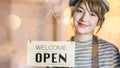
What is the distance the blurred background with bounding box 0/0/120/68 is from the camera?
93cm

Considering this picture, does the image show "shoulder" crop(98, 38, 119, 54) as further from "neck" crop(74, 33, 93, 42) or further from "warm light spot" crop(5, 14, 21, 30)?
"warm light spot" crop(5, 14, 21, 30)

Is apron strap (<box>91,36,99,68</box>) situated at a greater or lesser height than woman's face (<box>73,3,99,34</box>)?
lesser

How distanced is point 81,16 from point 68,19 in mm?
50

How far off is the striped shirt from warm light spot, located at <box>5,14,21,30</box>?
0.23 metres

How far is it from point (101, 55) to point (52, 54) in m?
0.18

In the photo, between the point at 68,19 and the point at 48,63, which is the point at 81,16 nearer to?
the point at 68,19

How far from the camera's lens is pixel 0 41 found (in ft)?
3.14

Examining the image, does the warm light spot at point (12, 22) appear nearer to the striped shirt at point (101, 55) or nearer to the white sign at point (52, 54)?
the white sign at point (52, 54)

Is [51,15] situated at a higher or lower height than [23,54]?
higher

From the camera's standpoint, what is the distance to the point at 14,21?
956 millimetres

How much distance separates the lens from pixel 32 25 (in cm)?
95

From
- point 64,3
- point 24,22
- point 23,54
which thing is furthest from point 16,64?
point 64,3

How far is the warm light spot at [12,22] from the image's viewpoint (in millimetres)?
955

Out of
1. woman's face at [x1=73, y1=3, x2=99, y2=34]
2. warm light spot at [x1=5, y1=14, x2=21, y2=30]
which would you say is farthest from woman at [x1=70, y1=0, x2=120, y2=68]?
warm light spot at [x1=5, y1=14, x2=21, y2=30]
